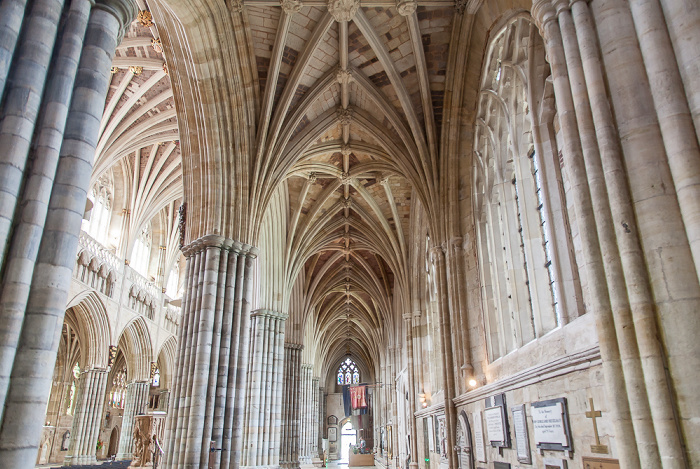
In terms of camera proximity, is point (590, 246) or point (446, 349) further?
point (446, 349)

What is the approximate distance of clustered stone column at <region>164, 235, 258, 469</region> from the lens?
10.7 meters

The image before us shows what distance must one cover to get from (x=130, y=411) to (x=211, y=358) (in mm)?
16399

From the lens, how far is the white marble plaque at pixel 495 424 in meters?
8.91

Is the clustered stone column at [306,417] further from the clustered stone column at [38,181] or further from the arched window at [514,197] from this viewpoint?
the clustered stone column at [38,181]

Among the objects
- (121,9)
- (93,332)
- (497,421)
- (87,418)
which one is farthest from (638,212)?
(87,418)

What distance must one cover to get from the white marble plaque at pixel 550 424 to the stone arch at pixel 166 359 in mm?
24059

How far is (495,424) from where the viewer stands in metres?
9.28

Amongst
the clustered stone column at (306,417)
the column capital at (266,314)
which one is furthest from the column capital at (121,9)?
the clustered stone column at (306,417)

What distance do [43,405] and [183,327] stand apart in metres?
7.82

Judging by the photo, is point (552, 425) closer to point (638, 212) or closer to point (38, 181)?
point (638, 212)

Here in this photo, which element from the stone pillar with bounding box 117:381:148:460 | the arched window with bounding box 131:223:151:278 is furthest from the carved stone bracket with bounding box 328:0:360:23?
the stone pillar with bounding box 117:381:148:460

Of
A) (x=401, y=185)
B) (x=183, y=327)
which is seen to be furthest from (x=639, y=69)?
(x=401, y=185)

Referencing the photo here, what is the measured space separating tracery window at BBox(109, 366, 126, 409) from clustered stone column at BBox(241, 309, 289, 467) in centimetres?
1571

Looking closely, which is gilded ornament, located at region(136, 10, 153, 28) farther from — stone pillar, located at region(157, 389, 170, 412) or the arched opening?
the arched opening
